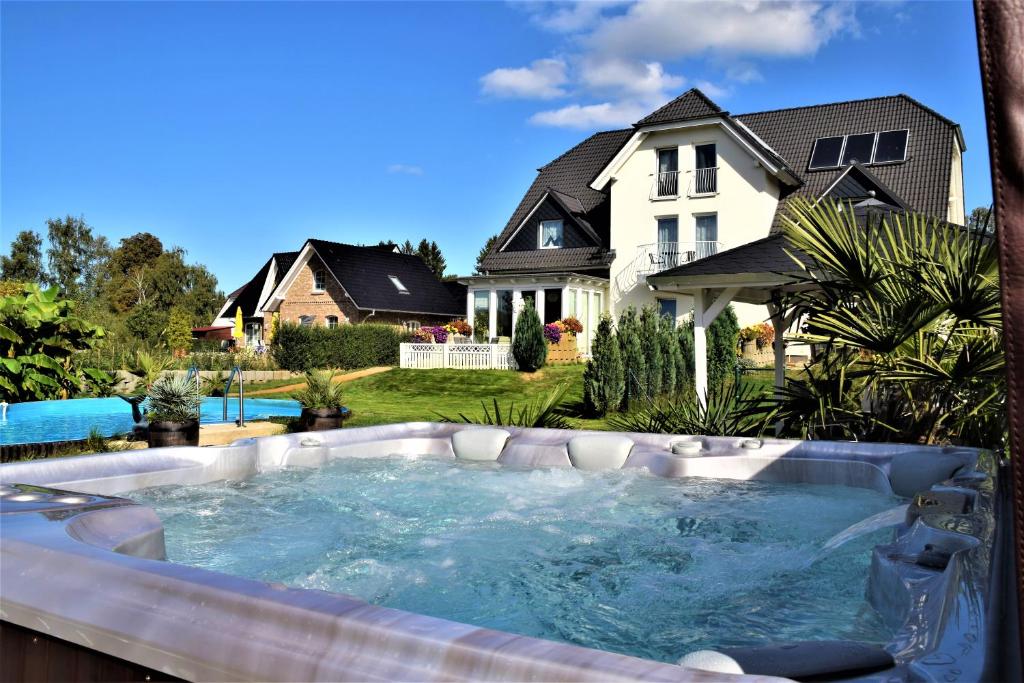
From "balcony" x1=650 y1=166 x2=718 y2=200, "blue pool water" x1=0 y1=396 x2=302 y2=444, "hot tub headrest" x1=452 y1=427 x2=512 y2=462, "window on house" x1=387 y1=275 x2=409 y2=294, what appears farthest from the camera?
"window on house" x1=387 y1=275 x2=409 y2=294

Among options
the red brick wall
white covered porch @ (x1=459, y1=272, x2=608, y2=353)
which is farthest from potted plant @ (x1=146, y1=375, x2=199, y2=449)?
the red brick wall

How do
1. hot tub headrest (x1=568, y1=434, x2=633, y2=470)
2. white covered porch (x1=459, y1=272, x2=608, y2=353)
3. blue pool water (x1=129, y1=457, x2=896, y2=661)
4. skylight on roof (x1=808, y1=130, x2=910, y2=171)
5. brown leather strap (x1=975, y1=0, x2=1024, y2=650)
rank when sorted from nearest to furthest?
brown leather strap (x1=975, y1=0, x2=1024, y2=650) → blue pool water (x1=129, y1=457, x2=896, y2=661) → hot tub headrest (x1=568, y1=434, x2=633, y2=470) → skylight on roof (x1=808, y1=130, x2=910, y2=171) → white covered porch (x1=459, y1=272, x2=608, y2=353)

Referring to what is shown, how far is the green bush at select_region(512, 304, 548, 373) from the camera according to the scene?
17.0m

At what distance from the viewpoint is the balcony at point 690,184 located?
21.1 meters

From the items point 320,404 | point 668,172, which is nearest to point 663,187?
point 668,172

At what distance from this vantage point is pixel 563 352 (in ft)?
62.0

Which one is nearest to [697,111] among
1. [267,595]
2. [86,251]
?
[267,595]

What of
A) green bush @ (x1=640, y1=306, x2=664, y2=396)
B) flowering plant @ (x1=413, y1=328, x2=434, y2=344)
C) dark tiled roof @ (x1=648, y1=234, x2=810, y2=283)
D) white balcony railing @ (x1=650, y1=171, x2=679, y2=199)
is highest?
white balcony railing @ (x1=650, y1=171, x2=679, y2=199)

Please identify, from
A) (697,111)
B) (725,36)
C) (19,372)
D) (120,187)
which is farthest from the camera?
(120,187)

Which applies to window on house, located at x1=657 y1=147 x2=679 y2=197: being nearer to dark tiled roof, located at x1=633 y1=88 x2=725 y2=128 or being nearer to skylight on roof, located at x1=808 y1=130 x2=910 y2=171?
dark tiled roof, located at x1=633 y1=88 x2=725 y2=128

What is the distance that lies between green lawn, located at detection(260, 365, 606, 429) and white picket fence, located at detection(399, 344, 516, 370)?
756 millimetres

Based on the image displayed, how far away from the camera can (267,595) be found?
56.2 inches

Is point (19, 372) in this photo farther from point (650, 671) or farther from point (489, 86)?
point (489, 86)

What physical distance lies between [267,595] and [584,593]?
1801 mm
